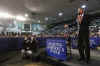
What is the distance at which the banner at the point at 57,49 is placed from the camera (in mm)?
2969

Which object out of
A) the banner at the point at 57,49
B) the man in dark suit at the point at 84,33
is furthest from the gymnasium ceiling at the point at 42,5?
the banner at the point at 57,49

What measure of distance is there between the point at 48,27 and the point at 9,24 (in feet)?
20.0

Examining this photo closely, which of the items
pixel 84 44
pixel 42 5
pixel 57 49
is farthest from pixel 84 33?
pixel 42 5

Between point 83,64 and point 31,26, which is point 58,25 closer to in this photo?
point 31,26

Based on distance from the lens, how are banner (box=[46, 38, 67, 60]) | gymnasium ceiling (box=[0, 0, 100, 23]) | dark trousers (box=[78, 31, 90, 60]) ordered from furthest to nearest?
gymnasium ceiling (box=[0, 0, 100, 23])
banner (box=[46, 38, 67, 60])
dark trousers (box=[78, 31, 90, 60])

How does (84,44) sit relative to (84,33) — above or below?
below

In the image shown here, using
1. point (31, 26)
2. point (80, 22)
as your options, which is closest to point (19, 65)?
point (80, 22)

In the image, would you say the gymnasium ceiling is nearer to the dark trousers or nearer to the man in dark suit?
the man in dark suit

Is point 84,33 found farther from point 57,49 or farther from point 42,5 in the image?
point 42,5

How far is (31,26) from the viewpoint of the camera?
11.2 metres

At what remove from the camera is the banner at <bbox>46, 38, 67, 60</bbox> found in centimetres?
297

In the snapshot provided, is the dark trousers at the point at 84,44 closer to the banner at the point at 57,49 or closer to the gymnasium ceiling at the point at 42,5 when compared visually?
the banner at the point at 57,49

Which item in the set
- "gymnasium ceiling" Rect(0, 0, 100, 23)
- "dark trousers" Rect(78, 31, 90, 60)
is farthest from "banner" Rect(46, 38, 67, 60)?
"gymnasium ceiling" Rect(0, 0, 100, 23)

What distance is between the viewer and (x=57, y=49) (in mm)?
3141
